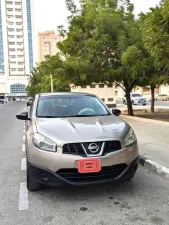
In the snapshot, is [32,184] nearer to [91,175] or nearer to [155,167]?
[91,175]

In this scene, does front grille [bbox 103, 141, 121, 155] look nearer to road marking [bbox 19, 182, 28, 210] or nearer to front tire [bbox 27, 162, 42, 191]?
front tire [bbox 27, 162, 42, 191]

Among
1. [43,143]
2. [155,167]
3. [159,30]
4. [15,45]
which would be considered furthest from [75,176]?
[15,45]

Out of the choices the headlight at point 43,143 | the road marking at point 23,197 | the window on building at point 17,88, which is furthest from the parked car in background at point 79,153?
the window on building at point 17,88

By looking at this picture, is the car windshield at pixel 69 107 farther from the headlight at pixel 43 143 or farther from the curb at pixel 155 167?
the curb at pixel 155 167

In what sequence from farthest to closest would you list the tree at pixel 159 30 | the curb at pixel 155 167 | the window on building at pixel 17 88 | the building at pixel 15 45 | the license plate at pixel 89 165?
the building at pixel 15 45 < the window on building at pixel 17 88 < the tree at pixel 159 30 < the curb at pixel 155 167 < the license plate at pixel 89 165

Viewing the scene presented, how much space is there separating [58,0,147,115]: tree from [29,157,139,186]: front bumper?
9.38 meters

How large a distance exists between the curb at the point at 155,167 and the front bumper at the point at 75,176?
1.39m

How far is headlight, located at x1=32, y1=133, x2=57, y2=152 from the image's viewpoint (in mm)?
3777

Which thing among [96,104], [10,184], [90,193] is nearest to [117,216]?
[90,193]

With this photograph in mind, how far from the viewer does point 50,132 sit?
3.96 meters

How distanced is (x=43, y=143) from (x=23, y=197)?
988 millimetres

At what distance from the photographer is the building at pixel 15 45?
123 meters

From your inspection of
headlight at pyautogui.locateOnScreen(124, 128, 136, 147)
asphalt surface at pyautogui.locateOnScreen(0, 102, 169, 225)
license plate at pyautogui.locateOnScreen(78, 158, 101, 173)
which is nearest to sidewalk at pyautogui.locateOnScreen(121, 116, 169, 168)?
asphalt surface at pyautogui.locateOnScreen(0, 102, 169, 225)

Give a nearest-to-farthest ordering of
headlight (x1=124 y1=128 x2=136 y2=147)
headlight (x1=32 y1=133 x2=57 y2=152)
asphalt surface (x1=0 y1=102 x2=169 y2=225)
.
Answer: asphalt surface (x1=0 y1=102 x2=169 y2=225) < headlight (x1=32 y1=133 x2=57 y2=152) < headlight (x1=124 y1=128 x2=136 y2=147)
